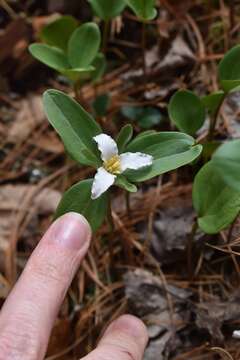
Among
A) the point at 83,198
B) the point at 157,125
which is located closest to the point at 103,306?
the point at 83,198

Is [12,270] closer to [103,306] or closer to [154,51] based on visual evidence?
[103,306]

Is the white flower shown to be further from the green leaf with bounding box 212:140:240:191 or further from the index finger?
the green leaf with bounding box 212:140:240:191

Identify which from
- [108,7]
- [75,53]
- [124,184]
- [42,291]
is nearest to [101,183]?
[124,184]

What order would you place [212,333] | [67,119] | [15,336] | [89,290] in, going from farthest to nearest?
[89,290] < [212,333] < [67,119] < [15,336]

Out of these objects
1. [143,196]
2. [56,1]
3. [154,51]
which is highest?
[56,1]

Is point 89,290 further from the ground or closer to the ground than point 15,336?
closer to the ground
